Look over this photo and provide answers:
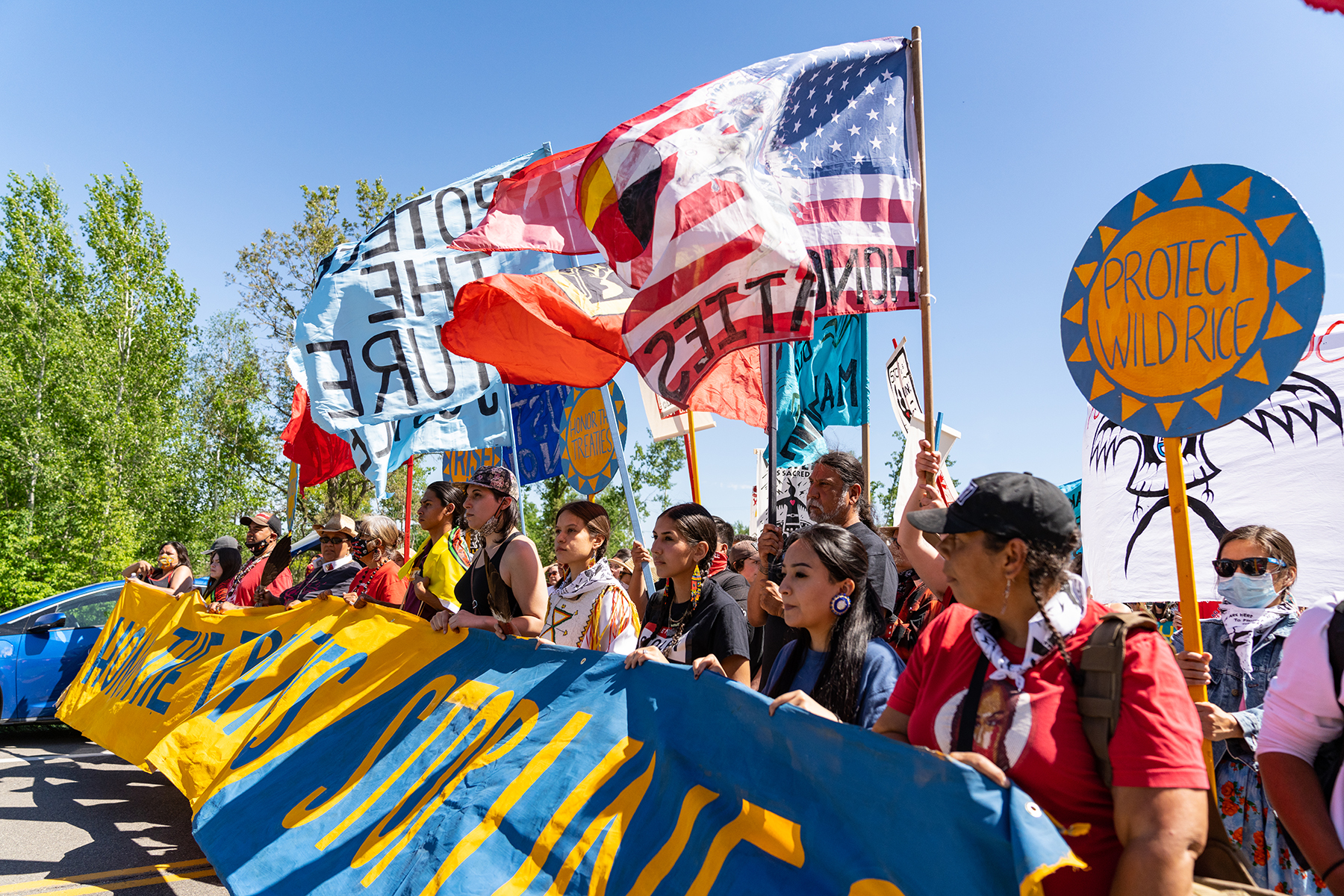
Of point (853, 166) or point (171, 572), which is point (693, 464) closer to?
point (853, 166)

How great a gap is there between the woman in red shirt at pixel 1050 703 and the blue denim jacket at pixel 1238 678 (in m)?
1.61

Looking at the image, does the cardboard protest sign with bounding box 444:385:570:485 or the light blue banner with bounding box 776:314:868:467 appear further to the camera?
the cardboard protest sign with bounding box 444:385:570:485

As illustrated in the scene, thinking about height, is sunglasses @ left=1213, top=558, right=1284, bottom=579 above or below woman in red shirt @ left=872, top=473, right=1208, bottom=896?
below

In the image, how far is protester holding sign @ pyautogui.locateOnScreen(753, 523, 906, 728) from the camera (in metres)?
2.68

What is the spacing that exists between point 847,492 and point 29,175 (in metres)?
26.2

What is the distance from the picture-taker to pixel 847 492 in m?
4.26

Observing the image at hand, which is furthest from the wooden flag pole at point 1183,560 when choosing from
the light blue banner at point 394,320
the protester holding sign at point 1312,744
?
the light blue banner at point 394,320

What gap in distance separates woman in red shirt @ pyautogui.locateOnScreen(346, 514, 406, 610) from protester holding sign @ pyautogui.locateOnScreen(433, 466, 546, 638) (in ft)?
4.81

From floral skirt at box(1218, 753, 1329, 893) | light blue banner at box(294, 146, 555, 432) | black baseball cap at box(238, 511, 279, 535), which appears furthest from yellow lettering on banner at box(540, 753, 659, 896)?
black baseball cap at box(238, 511, 279, 535)

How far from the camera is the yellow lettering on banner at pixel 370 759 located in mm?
3758

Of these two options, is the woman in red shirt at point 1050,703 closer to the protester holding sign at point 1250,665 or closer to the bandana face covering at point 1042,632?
the bandana face covering at point 1042,632

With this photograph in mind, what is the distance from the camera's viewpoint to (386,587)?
584cm

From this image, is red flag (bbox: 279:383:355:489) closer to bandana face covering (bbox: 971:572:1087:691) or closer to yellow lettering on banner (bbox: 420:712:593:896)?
yellow lettering on banner (bbox: 420:712:593:896)

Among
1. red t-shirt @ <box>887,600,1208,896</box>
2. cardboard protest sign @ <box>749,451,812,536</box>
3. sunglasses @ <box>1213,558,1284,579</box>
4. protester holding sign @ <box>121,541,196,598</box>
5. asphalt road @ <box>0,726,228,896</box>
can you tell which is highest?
red t-shirt @ <box>887,600,1208,896</box>
